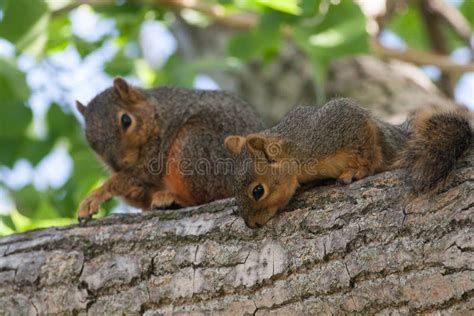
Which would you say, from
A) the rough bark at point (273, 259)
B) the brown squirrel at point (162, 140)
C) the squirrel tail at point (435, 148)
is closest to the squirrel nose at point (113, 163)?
the brown squirrel at point (162, 140)

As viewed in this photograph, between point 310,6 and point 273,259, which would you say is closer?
point 273,259

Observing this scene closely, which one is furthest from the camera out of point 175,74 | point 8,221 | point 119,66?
point 119,66

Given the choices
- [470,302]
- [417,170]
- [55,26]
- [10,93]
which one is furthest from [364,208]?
[55,26]

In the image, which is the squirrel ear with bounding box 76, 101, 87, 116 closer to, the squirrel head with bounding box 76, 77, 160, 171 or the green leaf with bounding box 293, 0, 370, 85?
the squirrel head with bounding box 76, 77, 160, 171

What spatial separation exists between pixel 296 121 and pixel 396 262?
4.96ft

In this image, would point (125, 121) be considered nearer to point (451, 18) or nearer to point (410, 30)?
point (451, 18)

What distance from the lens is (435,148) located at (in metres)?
3.19

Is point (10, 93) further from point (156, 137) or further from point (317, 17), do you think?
point (317, 17)

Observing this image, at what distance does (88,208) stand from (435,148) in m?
2.31

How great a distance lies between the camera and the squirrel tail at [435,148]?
3.06 meters

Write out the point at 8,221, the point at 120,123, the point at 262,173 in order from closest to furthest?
1. the point at 262,173
2. the point at 8,221
3. the point at 120,123

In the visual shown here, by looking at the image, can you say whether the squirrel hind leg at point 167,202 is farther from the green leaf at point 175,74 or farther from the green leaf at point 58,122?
the green leaf at point 58,122

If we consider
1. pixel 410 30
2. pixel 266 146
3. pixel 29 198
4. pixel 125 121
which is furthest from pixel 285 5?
pixel 410 30

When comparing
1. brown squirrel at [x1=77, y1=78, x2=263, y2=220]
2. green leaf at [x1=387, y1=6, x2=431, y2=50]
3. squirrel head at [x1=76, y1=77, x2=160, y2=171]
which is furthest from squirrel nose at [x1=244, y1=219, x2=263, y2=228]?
green leaf at [x1=387, y1=6, x2=431, y2=50]
